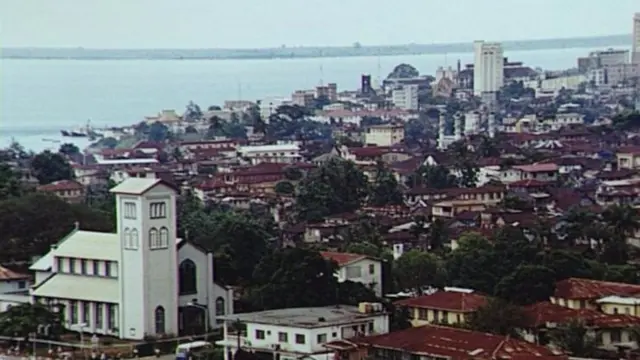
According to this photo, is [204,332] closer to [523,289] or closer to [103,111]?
[523,289]

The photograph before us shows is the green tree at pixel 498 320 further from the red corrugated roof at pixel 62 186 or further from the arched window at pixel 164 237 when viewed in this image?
the red corrugated roof at pixel 62 186

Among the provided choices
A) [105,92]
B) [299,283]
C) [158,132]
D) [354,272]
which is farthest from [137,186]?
[105,92]

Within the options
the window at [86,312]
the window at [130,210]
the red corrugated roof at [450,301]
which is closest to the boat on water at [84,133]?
Answer: the window at [86,312]

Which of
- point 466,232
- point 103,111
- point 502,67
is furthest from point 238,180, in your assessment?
point 103,111

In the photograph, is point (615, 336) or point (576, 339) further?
point (615, 336)

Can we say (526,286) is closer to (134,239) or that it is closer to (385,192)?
(134,239)
